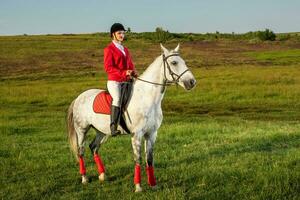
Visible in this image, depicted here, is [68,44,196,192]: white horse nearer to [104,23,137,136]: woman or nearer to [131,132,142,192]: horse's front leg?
[131,132,142,192]: horse's front leg

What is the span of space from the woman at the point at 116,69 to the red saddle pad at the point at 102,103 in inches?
11.9

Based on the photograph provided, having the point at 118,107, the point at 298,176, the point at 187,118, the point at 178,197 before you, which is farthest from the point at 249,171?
the point at 187,118

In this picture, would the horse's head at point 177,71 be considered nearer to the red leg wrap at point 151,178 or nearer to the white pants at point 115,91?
the white pants at point 115,91

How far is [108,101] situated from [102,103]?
188 mm

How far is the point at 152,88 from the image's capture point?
898cm

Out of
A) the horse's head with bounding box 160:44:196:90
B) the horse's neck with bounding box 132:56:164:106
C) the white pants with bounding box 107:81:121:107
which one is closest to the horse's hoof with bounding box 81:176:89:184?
the white pants with bounding box 107:81:121:107

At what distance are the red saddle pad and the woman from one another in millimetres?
302

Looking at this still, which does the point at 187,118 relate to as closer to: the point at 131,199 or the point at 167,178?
the point at 167,178

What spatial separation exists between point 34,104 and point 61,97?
218 cm

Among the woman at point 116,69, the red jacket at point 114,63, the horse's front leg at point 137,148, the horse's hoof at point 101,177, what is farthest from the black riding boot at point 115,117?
the horse's hoof at point 101,177

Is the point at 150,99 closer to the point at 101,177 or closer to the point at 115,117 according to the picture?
the point at 115,117

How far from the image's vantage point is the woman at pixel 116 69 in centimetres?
907

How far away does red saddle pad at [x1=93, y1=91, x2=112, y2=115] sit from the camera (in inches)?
372

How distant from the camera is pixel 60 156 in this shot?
42.0 ft
